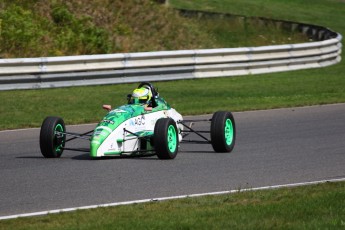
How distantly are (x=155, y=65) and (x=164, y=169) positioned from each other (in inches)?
424

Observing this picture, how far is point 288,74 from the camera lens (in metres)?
25.5

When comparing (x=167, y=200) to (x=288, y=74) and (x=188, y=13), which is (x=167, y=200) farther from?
(x=188, y=13)

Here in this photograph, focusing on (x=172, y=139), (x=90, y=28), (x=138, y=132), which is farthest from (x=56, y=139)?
(x=90, y=28)

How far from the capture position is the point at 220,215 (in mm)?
8352

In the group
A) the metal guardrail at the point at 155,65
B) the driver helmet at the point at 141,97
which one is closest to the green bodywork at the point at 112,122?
the driver helmet at the point at 141,97

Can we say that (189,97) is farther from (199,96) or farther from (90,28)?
(90,28)

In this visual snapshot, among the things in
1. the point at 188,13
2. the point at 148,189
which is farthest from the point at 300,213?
the point at 188,13

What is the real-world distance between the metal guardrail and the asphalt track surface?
14.6 ft

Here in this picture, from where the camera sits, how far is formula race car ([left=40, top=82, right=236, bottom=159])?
40.0ft

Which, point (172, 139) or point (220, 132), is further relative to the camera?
point (220, 132)

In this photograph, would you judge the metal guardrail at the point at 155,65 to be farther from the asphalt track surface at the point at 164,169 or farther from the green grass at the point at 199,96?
the asphalt track surface at the point at 164,169

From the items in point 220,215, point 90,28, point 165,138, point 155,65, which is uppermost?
point 90,28

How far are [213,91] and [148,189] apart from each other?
11.6 metres

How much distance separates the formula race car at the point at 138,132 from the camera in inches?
480
